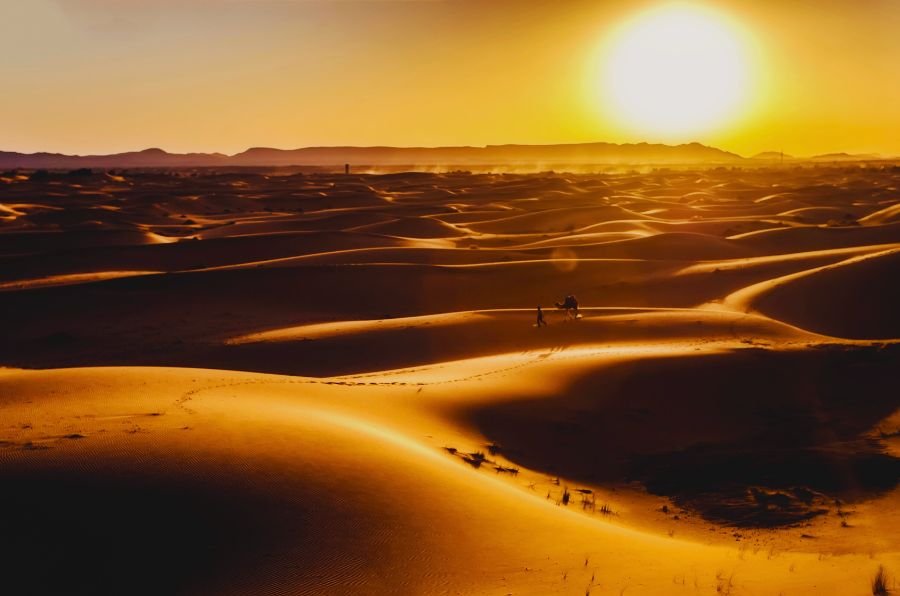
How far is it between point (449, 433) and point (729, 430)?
3.28 m

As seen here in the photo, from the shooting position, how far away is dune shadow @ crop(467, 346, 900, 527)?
295 inches

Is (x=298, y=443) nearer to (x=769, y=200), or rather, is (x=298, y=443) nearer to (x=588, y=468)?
(x=588, y=468)

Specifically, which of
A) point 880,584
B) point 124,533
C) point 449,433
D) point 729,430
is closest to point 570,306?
point 729,430

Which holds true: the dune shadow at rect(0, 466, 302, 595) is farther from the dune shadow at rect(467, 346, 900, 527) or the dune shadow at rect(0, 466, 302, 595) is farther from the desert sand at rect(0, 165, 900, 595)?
the dune shadow at rect(467, 346, 900, 527)

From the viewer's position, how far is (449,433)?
8383mm

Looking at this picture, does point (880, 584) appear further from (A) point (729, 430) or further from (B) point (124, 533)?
(A) point (729, 430)

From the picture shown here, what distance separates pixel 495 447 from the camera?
827 centimetres

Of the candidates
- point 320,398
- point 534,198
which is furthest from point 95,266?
point 534,198

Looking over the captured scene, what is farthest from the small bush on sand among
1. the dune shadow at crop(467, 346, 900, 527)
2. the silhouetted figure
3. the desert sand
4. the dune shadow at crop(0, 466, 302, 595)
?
the silhouetted figure

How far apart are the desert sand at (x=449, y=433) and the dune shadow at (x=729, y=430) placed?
40 millimetres

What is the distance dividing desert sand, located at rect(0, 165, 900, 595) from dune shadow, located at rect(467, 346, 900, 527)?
0.13 feet

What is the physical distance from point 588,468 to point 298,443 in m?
3.12

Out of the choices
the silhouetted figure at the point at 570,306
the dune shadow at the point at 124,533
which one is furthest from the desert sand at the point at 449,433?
the silhouetted figure at the point at 570,306

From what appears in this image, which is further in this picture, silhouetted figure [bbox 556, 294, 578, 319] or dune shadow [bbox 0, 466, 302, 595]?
silhouetted figure [bbox 556, 294, 578, 319]
